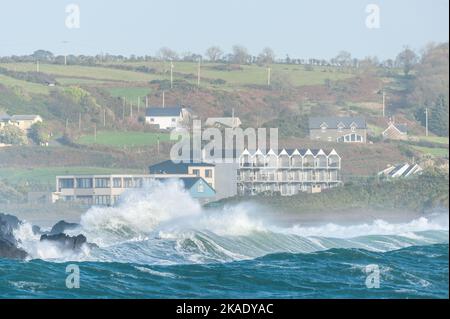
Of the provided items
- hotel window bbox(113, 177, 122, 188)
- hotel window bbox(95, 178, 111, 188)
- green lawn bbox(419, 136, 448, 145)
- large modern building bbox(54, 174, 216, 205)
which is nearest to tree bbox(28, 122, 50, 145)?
large modern building bbox(54, 174, 216, 205)

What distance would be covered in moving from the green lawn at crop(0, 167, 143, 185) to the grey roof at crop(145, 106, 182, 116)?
6.22 m

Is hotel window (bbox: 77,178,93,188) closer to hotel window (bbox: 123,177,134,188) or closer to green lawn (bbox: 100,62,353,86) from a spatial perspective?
hotel window (bbox: 123,177,134,188)

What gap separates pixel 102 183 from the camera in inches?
2389

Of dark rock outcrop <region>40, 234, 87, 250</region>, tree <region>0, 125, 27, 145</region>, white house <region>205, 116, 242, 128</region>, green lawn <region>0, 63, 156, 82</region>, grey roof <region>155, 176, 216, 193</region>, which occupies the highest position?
green lawn <region>0, 63, 156, 82</region>

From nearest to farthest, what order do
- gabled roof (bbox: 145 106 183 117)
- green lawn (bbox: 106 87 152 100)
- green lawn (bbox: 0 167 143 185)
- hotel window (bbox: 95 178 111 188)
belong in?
hotel window (bbox: 95 178 111 188), green lawn (bbox: 0 167 143 185), gabled roof (bbox: 145 106 183 117), green lawn (bbox: 106 87 152 100)

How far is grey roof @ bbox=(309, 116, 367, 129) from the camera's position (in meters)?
67.1

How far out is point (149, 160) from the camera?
211 feet

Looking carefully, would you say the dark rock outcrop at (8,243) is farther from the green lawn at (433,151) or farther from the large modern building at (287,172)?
the green lawn at (433,151)

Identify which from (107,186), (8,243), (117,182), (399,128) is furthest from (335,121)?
(8,243)

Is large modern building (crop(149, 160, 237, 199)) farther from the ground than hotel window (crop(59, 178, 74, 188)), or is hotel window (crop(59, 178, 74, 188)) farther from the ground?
large modern building (crop(149, 160, 237, 199))

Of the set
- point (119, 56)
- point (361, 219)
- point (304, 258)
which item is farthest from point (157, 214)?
point (119, 56)

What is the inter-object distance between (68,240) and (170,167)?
19.8m

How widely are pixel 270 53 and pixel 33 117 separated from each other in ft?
37.6

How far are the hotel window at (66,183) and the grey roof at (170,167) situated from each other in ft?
10.6
